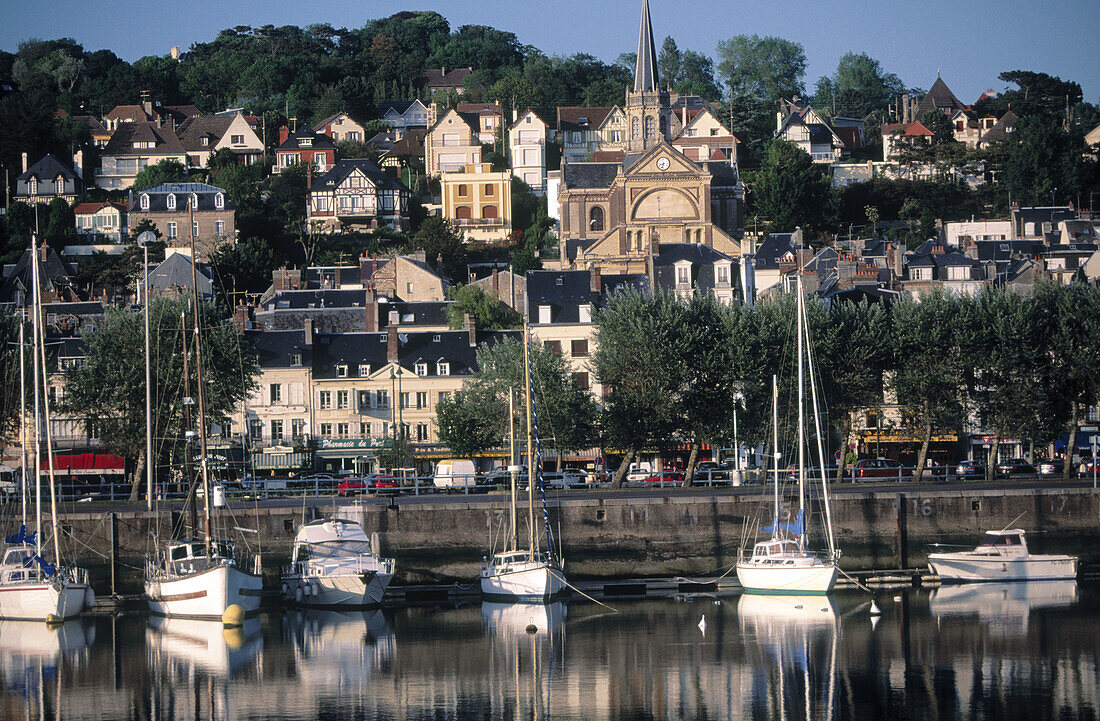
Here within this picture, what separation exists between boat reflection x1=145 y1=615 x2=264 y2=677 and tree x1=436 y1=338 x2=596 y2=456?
17.4m

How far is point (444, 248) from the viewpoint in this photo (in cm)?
11206

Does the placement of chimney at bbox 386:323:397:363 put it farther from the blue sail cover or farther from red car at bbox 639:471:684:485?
the blue sail cover

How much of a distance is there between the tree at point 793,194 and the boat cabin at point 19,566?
76.7 m

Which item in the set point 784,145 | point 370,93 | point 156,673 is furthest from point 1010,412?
point 370,93

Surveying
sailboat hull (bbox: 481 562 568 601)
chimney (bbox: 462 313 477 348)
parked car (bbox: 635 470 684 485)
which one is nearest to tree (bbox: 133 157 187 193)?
chimney (bbox: 462 313 477 348)

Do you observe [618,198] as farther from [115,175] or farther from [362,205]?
[115,175]

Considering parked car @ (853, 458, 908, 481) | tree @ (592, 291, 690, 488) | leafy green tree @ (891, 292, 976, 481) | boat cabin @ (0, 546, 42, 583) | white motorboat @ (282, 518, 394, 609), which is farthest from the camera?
parked car @ (853, 458, 908, 481)

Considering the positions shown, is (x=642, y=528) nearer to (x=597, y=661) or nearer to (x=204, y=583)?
(x=597, y=661)

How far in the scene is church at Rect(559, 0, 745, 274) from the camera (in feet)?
345

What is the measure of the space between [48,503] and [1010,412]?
37197mm

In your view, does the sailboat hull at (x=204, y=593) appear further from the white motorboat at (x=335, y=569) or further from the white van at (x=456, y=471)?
the white van at (x=456, y=471)

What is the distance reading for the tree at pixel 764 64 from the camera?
185000mm

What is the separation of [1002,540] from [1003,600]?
4026 millimetres

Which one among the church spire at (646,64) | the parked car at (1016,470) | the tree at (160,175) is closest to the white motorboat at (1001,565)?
the parked car at (1016,470)
